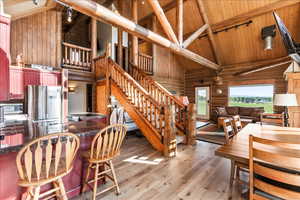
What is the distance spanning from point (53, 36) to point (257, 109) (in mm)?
8553

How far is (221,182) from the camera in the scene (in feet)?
7.52

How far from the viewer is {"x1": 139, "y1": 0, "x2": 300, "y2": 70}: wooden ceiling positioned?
17.2 ft

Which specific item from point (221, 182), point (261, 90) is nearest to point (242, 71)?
point (261, 90)

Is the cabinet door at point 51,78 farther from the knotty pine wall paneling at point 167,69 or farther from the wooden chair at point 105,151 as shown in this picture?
the knotty pine wall paneling at point 167,69

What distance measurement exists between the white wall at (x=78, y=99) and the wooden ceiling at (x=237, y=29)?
4.82 meters

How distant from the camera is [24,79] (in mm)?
3715

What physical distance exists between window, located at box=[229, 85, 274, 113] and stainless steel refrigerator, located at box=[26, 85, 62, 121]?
791 cm

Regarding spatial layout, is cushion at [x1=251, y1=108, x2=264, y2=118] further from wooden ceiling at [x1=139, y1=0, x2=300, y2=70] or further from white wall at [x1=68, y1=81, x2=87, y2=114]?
white wall at [x1=68, y1=81, x2=87, y2=114]

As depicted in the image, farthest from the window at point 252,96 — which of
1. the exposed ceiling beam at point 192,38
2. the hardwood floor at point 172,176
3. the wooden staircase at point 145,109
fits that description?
the wooden staircase at point 145,109

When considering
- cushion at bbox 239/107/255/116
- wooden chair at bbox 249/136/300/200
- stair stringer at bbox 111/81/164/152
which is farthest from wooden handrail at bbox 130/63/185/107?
cushion at bbox 239/107/255/116

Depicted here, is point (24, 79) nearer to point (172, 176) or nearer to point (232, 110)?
point (172, 176)

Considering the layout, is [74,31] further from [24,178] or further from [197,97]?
[24,178]

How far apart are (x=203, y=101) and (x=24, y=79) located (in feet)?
27.3

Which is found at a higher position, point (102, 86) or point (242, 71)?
point (242, 71)
